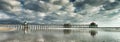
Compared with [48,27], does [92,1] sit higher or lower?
higher

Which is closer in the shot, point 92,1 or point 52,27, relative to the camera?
point 92,1

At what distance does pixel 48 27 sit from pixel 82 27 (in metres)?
7.64

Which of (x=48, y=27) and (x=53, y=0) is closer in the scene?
(x=53, y=0)

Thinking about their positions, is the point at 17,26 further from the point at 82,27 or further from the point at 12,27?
the point at 82,27

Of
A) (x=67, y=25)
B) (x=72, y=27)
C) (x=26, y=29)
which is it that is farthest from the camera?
(x=72, y=27)

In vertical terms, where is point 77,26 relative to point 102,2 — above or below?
below

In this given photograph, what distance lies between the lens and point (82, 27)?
4603cm

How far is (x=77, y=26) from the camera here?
44406mm

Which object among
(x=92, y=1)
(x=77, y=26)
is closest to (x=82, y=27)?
(x=77, y=26)

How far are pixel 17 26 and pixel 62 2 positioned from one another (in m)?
12.2

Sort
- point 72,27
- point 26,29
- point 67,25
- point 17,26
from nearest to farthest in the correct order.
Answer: point 26,29 < point 17,26 < point 67,25 < point 72,27

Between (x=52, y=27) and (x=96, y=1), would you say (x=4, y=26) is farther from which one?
(x=96, y=1)

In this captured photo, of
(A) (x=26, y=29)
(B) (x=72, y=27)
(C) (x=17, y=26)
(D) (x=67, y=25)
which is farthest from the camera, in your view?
(B) (x=72, y=27)

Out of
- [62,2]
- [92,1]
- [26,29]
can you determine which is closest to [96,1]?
[92,1]
